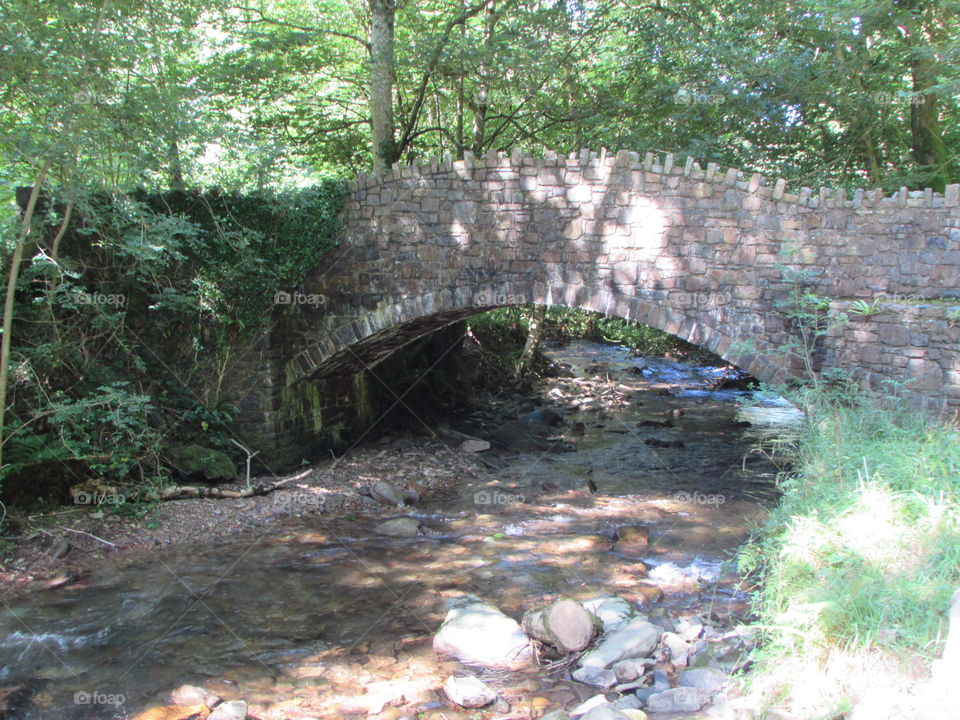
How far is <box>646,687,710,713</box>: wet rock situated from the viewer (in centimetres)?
394

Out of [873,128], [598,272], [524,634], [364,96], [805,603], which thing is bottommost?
[524,634]

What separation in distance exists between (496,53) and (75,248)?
540 cm

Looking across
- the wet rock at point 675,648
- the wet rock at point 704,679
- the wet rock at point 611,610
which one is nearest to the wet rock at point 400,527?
the wet rock at point 611,610

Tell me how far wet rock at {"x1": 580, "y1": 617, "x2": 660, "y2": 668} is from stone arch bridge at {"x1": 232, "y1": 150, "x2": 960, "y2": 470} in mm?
3182

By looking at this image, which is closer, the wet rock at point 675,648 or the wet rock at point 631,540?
the wet rock at point 675,648

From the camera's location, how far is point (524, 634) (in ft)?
16.2

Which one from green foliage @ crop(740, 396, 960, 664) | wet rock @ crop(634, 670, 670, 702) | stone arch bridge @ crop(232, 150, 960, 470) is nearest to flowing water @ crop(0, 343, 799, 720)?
wet rock @ crop(634, 670, 670, 702)

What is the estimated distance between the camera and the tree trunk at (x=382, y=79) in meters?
9.27

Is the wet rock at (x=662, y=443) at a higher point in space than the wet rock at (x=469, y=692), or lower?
lower

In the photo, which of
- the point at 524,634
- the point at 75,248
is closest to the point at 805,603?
the point at 524,634

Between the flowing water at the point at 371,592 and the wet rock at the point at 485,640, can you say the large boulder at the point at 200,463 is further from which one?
the wet rock at the point at 485,640

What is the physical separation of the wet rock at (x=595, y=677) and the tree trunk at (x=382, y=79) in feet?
21.0

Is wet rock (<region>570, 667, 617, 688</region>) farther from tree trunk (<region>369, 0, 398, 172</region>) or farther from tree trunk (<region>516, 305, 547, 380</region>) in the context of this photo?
tree trunk (<region>516, 305, 547, 380</region>)

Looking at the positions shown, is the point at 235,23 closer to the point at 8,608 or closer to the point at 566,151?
the point at 566,151
